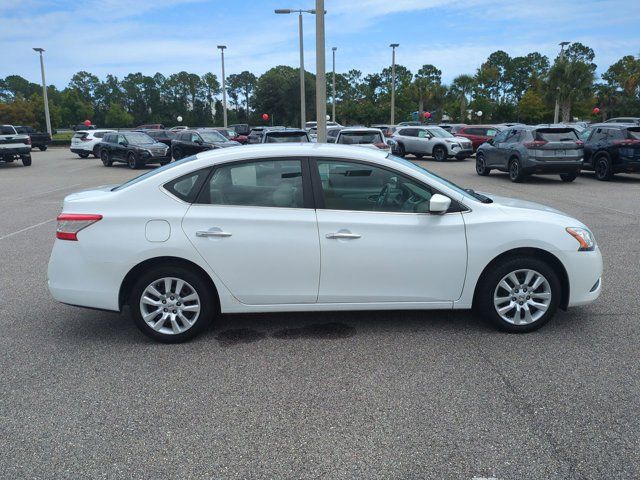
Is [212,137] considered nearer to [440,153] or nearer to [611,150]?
[440,153]

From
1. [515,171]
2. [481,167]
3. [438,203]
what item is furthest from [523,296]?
[481,167]

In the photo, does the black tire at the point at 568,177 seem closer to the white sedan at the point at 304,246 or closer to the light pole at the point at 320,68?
the light pole at the point at 320,68

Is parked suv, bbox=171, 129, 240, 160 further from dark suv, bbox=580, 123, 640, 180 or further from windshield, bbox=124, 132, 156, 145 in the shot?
dark suv, bbox=580, 123, 640, 180

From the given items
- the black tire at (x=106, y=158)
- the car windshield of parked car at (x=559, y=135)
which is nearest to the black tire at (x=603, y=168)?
the car windshield of parked car at (x=559, y=135)

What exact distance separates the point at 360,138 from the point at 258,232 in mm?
14454

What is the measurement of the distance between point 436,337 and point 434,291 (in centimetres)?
39

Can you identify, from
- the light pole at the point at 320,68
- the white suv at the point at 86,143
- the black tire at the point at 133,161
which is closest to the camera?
the light pole at the point at 320,68

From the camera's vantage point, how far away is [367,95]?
9431 cm

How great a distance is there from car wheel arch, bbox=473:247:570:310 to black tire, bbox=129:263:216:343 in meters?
2.25

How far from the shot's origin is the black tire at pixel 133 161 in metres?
24.4

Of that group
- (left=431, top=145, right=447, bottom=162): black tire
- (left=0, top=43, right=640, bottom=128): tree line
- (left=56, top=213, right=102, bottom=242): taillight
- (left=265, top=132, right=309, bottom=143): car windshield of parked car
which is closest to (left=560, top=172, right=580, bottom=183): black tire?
(left=265, top=132, right=309, bottom=143): car windshield of parked car

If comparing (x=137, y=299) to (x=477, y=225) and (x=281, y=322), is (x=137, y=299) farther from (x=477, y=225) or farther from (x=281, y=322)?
(x=477, y=225)

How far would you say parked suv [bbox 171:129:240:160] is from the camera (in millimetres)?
24672

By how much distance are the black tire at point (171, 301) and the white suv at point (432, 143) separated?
23470 millimetres
